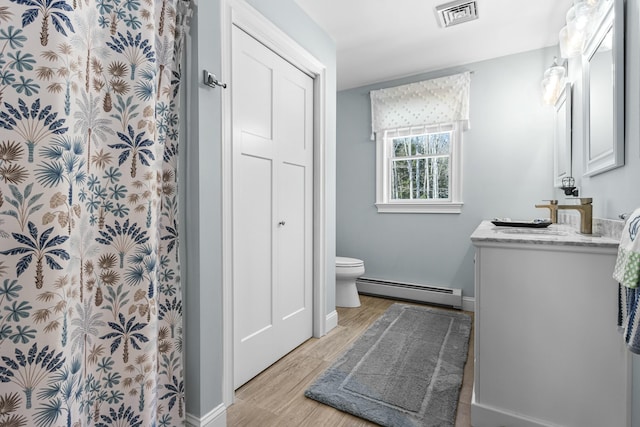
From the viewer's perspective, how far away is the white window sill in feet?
10.1

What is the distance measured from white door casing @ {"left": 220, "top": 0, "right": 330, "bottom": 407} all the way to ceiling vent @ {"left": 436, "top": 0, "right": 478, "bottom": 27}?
0.92 metres

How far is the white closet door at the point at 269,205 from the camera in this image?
67.6 inches

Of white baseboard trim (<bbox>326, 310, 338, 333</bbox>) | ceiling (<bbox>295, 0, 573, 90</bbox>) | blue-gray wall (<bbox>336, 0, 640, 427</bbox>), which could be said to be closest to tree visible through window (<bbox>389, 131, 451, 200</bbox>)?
blue-gray wall (<bbox>336, 0, 640, 427</bbox>)

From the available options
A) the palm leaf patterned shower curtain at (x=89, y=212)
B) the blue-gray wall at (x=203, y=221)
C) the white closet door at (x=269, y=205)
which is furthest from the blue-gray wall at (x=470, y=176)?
the palm leaf patterned shower curtain at (x=89, y=212)

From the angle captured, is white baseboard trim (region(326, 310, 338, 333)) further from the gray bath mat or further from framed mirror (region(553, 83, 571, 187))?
framed mirror (region(553, 83, 571, 187))

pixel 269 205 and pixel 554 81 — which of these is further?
pixel 554 81

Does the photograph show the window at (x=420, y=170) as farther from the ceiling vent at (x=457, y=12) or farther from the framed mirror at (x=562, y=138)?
the ceiling vent at (x=457, y=12)

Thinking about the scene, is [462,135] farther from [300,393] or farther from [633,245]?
[300,393]

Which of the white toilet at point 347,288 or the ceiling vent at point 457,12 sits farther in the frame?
the white toilet at point 347,288

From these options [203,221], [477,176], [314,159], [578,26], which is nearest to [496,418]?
[203,221]

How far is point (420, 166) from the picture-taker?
3.33 metres

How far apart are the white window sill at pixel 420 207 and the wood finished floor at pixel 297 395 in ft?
4.21

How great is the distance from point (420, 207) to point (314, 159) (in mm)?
1443

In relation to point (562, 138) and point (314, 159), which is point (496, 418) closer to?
point (314, 159)
